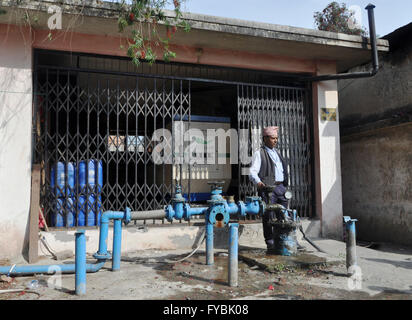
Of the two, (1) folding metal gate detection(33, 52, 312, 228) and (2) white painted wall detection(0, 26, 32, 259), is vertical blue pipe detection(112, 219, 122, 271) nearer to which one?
(1) folding metal gate detection(33, 52, 312, 228)

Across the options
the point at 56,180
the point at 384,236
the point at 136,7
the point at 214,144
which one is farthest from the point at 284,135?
the point at 56,180

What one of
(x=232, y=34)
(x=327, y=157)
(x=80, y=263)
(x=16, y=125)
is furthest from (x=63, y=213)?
(x=327, y=157)

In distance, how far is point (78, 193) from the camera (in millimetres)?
5586

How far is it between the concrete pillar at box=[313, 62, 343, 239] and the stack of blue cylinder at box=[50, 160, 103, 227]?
14.0 ft

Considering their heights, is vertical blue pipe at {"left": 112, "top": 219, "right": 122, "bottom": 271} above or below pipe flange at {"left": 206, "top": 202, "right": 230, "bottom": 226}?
below

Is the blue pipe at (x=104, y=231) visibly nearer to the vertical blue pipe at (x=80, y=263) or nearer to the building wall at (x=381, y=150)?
the vertical blue pipe at (x=80, y=263)

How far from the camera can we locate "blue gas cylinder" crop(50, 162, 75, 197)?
5496mm

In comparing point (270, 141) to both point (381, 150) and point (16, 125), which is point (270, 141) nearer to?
point (381, 150)

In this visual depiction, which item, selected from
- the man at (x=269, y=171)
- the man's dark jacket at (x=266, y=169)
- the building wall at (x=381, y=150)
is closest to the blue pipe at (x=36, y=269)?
the man at (x=269, y=171)

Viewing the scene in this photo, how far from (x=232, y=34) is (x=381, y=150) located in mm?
4278

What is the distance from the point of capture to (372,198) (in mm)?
7656

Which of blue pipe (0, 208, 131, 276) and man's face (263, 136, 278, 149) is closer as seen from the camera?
blue pipe (0, 208, 131, 276)

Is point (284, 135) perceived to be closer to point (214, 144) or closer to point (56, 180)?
point (214, 144)

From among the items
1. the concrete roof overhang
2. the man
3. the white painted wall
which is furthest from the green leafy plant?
the man
